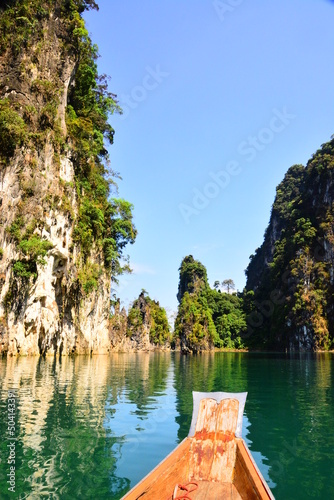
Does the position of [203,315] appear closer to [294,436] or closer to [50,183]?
[50,183]

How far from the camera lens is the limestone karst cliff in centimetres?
2416

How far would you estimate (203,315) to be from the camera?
7038cm

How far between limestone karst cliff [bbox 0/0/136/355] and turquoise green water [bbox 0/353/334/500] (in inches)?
469


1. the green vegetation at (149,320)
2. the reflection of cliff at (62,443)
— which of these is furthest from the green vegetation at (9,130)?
the green vegetation at (149,320)

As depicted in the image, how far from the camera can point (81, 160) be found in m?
32.9

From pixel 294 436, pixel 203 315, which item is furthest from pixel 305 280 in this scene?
pixel 294 436

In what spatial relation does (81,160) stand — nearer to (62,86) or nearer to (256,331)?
(62,86)

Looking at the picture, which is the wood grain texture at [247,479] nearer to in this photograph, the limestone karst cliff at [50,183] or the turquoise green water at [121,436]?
the turquoise green water at [121,436]

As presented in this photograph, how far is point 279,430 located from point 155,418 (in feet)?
9.23

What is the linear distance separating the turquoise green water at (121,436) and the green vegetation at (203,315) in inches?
2040

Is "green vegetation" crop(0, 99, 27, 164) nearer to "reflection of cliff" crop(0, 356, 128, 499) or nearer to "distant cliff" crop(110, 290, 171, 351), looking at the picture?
"reflection of cliff" crop(0, 356, 128, 499)

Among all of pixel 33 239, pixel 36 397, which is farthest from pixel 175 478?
pixel 33 239

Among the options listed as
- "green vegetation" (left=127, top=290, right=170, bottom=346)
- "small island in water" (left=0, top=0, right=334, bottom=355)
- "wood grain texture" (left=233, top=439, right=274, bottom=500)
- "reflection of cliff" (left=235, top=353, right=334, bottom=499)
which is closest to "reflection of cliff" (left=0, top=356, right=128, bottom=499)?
"wood grain texture" (left=233, top=439, right=274, bottom=500)

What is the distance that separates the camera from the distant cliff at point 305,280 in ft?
216
